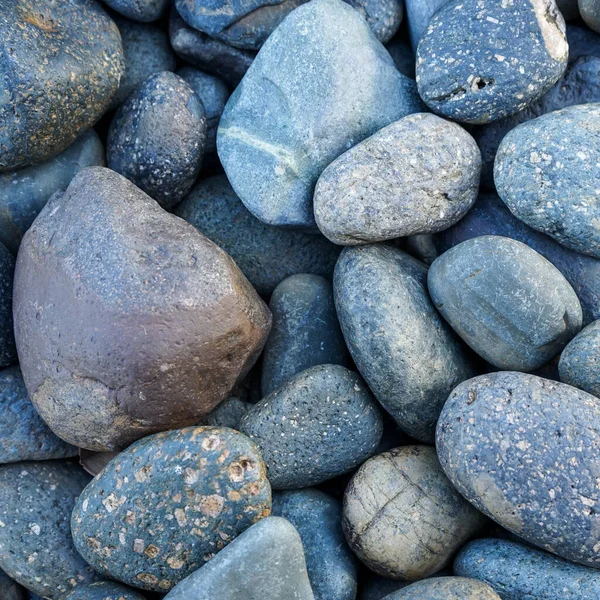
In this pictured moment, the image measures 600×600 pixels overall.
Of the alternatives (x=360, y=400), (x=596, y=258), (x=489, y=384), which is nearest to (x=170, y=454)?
(x=360, y=400)

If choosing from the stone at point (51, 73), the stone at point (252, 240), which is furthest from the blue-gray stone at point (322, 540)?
the stone at point (51, 73)

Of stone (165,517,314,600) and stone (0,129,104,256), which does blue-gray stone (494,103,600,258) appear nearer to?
stone (165,517,314,600)

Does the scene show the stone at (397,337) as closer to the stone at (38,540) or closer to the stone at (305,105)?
the stone at (305,105)

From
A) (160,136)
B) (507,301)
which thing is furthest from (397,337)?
(160,136)

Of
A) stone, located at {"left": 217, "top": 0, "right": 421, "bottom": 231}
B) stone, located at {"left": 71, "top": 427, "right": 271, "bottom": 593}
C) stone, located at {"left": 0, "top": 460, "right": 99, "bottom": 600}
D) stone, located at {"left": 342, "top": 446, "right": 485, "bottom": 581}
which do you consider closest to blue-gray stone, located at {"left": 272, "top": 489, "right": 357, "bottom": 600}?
stone, located at {"left": 342, "top": 446, "right": 485, "bottom": 581}

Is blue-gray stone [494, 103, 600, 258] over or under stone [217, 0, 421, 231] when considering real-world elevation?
under
